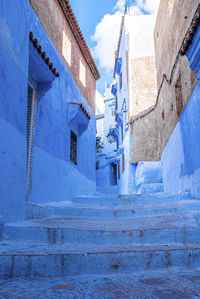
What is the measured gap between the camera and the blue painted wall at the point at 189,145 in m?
5.00

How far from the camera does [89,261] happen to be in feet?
9.25

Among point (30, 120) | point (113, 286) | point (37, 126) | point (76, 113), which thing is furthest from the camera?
point (76, 113)

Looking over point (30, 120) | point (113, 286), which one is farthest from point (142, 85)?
point (113, 286)

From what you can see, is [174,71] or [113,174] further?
[113,174]

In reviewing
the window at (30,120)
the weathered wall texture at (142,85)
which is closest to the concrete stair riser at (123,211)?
the window at (30,120)

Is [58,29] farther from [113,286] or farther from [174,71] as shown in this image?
[113,286]

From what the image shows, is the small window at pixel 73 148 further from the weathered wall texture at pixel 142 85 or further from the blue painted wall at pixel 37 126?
the weathered wall texture at pixel 142 85

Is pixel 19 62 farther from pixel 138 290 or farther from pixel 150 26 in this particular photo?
pixel 150 26

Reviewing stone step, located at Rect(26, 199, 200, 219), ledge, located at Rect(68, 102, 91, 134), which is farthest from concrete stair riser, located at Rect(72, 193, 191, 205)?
ledge, located at Rect(68, 102, 91, 134)

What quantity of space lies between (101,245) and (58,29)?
6.87 metres

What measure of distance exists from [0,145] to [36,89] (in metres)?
3.06

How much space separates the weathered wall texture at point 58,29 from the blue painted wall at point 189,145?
4.03 meters

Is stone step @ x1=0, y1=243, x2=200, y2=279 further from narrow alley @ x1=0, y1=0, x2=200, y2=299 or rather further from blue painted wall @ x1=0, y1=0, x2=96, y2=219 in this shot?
blue painted wall @ x1=0, y1=0, x2=96, y2=219

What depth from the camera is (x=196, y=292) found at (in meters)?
2.12
